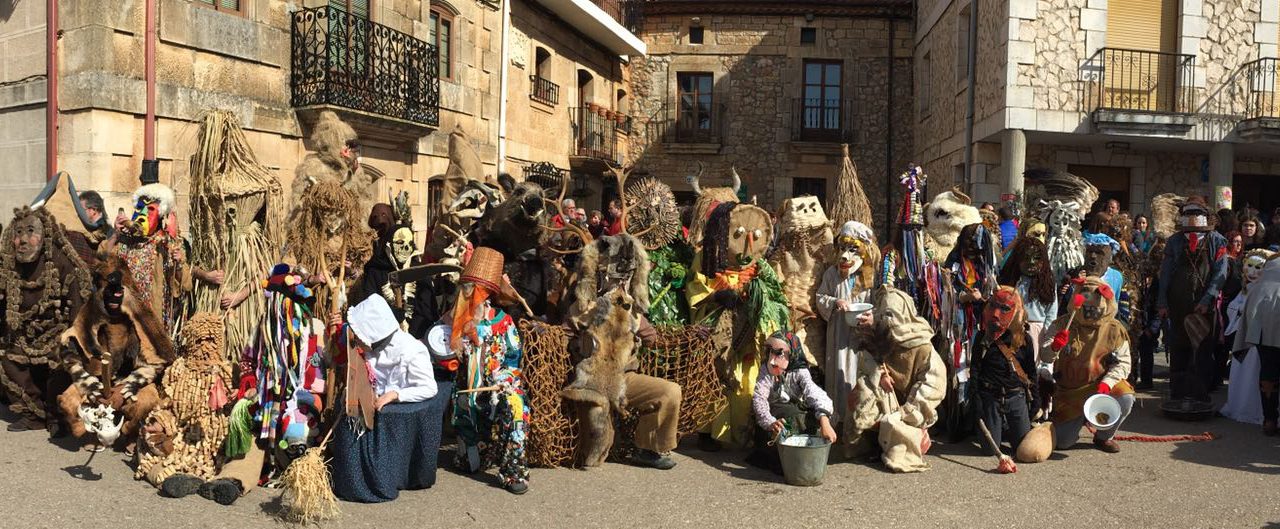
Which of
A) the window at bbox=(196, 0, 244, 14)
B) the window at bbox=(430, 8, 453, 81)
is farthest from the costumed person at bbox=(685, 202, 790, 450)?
the window at bbox=(430, 8, 453, 81)

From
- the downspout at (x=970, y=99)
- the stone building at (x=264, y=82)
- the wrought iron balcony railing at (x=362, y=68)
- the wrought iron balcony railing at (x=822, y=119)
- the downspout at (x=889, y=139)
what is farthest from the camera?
the wrought iron balcony railing at (x=822, y=119)

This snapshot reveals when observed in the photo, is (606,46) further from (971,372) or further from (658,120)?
(971,372)

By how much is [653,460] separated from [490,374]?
122 centimetres

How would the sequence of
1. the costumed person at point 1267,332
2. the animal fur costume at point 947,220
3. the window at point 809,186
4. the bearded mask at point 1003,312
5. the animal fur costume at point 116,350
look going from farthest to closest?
1. the window at point 809,186
2. the animal fur costume at point 947,220
3. the costumed person at point 1267,332
4. the bearded mask at point 1003,312
5. the animal fur costume at point 116,350

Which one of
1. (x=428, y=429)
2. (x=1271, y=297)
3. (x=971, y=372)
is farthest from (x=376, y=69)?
(x=1271, y=297)

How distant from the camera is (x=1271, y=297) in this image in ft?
22.0

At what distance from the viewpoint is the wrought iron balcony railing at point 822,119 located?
21.5 m

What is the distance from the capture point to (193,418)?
17.3 feet

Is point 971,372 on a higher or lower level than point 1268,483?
higher

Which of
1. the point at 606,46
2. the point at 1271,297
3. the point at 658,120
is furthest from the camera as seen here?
the point at 658,120

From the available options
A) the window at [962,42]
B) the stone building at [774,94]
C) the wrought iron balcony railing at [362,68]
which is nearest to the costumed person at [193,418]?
the wrought iron balcony railing at [362,68]

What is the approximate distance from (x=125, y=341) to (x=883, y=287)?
493 centimetres

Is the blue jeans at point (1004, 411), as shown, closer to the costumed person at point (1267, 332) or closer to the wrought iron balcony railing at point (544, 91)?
the costumed person at point (1267, 332)

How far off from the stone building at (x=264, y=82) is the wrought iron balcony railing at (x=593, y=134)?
→ 2.83 metres
